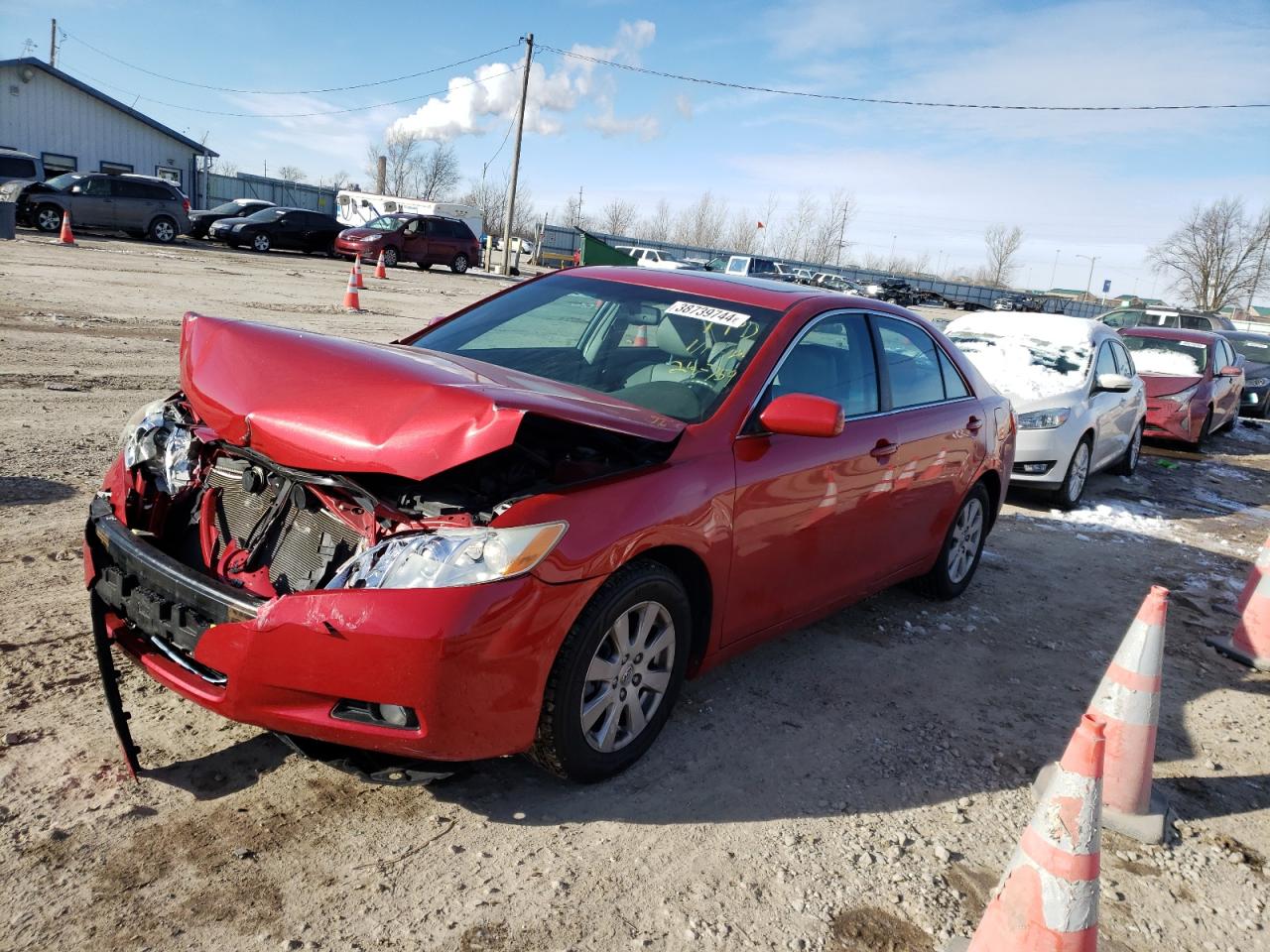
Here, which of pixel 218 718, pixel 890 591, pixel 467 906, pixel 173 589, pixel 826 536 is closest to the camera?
pixel 467 906

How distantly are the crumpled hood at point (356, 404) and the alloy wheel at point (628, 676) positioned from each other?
61 cm

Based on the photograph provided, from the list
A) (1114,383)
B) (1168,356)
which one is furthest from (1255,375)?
(1114,383)

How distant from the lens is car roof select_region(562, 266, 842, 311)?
4.13 metres

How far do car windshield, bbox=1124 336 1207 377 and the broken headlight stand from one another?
12.3 meters

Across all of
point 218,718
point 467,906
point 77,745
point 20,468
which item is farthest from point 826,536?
point 20,468

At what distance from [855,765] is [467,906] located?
160 centimetres

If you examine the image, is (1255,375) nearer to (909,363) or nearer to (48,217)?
(909,363)

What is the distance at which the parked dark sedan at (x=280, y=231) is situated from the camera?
90.6 ft

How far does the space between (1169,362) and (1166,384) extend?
0.75 m

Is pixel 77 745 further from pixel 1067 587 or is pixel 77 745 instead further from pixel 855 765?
pixel 1067 587

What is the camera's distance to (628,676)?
3131 mm

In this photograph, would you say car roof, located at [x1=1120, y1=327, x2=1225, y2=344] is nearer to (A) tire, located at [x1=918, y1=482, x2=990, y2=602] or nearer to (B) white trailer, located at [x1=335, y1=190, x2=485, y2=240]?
(A) tire, located at [x1=918, y1=482, x2=990, y2=602]

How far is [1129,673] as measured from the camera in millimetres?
3281

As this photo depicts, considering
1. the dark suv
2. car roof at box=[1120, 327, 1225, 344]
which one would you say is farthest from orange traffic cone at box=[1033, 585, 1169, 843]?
the dark suv
